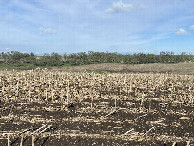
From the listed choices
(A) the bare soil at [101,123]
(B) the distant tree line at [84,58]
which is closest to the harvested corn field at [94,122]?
(A) the bare soil at [101,123]

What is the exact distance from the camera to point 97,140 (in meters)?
7.17

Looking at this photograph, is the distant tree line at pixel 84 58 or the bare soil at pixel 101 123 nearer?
the bare soil at pixel 101 123

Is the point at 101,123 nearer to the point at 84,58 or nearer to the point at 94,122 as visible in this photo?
the point at 94,122

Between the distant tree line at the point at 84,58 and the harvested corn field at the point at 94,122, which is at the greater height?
the distant tree line at the point at 84,58

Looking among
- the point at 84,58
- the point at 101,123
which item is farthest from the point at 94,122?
the point at 84,58

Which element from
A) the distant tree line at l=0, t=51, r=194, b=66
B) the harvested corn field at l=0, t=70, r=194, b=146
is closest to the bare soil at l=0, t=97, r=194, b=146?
the harvested corn field at l=0, t=70, r=194, b=146

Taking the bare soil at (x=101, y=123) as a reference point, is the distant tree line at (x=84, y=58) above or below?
above

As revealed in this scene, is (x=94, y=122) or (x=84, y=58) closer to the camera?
(x=94, y=122)

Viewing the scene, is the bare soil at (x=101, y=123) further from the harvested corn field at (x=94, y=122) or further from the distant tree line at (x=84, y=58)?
the distant tree line at (x=84, y=58)

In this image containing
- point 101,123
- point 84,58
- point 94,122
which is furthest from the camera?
point 84,58

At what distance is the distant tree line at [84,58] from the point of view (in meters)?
61.5

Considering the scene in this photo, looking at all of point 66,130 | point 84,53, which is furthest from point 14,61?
point 66,130

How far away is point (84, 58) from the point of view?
6512 centimetres

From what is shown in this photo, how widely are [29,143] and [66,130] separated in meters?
1.58
